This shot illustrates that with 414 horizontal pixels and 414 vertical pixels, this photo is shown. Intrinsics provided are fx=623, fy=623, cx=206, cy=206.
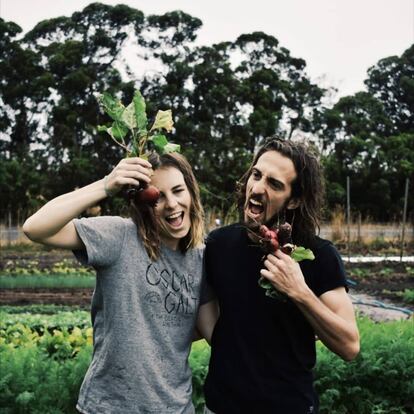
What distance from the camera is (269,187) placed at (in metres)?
2.21

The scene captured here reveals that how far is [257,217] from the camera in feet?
7.22

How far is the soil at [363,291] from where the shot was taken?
968 cm

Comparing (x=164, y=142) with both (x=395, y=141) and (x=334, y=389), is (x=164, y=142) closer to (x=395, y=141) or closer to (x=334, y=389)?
(x=334, y=389)

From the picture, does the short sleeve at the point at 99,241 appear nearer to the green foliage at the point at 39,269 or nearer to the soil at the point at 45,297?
the soil at the point at 45,297

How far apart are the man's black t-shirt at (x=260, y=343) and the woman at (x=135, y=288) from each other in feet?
0.42

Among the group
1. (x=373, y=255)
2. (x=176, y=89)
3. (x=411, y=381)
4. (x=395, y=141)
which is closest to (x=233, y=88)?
(x=176, y=89)

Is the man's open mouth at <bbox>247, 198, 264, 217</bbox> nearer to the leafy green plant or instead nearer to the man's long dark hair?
the man's long dark hair

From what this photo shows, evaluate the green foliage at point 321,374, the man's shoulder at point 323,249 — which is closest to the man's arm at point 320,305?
the man's shoulder at point 323,249

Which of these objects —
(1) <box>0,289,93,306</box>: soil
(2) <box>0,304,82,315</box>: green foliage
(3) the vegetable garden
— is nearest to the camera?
(3) the vegetable garden

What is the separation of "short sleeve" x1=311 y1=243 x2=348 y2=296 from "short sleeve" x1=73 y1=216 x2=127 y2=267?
666 millimetres

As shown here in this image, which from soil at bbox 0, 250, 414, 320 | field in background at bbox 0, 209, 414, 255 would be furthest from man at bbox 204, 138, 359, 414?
field in background at bbox 0, 209, 414, 255

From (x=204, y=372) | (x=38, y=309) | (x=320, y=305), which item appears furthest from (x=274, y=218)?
(x=38, y=309)

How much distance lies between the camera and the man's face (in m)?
2.20

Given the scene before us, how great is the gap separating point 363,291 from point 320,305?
414 inches
